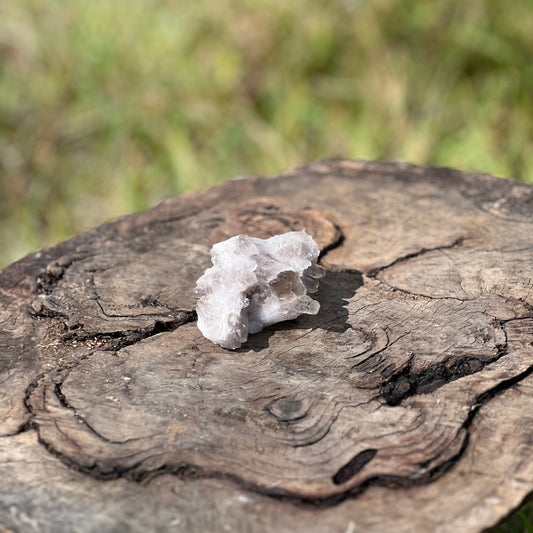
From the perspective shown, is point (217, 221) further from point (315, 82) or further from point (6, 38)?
point (6, 38)

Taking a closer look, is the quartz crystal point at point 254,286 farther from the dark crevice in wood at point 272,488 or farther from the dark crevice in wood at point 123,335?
the dark crevice in wood at point 272,488

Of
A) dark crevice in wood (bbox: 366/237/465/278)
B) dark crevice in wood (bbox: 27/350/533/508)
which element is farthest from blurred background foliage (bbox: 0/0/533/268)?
dark crevice in wood (bbox: 27/350/533/508)

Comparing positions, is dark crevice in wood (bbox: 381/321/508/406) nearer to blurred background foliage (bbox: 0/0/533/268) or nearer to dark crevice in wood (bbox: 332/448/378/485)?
dark crevice in wood (bbox: 332/448/378/485)

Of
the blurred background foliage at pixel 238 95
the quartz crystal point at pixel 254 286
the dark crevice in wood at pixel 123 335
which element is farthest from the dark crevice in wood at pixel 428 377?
the blurred background foliage at pixel 238 95

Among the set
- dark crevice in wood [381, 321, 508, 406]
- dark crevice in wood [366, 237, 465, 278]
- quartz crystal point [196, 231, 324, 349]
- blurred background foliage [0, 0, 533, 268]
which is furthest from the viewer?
blurred background foliage [0, 0, 533, 268]

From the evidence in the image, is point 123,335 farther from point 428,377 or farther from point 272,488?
point 428,377

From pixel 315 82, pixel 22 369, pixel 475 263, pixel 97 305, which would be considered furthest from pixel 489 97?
pixel 22 369

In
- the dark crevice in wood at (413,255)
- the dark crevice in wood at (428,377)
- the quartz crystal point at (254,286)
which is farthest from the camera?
the dark crevice in wood at (413,255)

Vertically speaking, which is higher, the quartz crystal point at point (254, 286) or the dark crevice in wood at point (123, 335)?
the quartz crystal point at point (254, 286)
